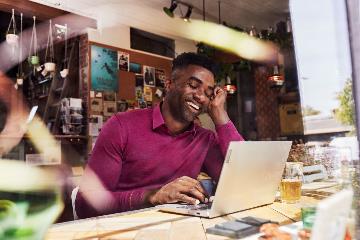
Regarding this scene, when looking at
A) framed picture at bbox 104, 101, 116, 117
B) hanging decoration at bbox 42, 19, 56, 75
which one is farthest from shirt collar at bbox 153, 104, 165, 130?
hanging decoration at bbox 42, 19, 56, 75


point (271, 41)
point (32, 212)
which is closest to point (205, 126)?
point (32, 212)

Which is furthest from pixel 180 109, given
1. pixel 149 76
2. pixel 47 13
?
pixel 149 76

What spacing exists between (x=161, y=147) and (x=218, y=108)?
0.47 m

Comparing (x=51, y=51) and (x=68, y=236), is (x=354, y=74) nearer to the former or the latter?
(x=68, y=236)

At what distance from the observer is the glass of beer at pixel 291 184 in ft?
5.13

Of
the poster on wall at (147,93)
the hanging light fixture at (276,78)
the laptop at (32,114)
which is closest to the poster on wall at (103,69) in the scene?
the poster on wall at (147,93)

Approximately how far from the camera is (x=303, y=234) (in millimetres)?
947

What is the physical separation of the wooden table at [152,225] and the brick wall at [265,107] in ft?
21.3

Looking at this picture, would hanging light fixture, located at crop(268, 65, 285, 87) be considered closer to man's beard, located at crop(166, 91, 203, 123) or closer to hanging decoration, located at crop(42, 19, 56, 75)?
hanging decoration, located at crop(42, 19, 56, 75)

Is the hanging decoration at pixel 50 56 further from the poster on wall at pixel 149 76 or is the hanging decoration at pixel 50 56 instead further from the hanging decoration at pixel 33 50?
the poster on wall at pixel 149 76

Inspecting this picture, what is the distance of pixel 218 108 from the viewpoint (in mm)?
2318

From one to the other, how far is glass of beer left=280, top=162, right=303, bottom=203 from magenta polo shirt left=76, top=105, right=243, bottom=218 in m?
0.56

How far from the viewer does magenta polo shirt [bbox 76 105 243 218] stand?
1894mm

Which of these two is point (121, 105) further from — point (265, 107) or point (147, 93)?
point (265, 107)
